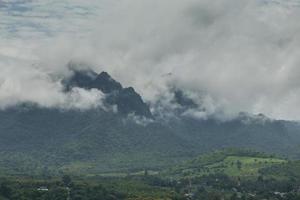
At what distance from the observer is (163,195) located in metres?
184

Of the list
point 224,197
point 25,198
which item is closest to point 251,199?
point 224,197

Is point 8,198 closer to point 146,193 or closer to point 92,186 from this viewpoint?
point 92,186

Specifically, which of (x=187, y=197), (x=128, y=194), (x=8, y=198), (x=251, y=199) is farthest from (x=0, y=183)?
(x=251, y=199)

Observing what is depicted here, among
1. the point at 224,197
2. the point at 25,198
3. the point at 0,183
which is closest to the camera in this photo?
the point at 25,198

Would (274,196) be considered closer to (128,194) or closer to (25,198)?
(128,194)

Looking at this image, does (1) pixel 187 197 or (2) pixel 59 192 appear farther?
(1) pixel 187 197

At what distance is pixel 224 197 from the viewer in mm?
188500

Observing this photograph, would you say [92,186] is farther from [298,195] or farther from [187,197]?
[298,195]

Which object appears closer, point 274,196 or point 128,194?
point 128,194

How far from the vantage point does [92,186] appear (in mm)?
183250

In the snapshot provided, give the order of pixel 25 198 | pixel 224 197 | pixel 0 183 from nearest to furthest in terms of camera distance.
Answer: pixel 25 198 → pixel 0 183 → pixel 224 197

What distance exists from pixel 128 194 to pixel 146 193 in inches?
290

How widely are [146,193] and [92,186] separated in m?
14.1

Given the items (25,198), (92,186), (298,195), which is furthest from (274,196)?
(25,198)
